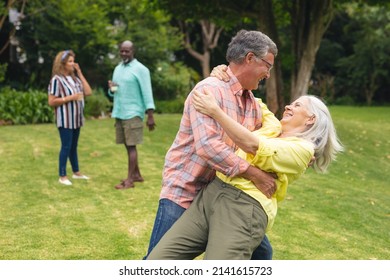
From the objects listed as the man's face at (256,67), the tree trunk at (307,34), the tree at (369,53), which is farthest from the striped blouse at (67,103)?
the tree at (369,53)

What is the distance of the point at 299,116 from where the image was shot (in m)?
3.09

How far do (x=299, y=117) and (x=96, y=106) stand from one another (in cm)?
1538

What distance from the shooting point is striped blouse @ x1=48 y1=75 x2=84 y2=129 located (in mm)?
7461

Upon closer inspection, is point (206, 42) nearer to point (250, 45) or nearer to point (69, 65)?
point (69, 65)

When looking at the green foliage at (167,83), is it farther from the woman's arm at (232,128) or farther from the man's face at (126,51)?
the woman's arm at (232,128)

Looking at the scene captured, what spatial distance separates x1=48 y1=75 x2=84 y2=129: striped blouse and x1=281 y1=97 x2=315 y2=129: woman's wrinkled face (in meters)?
4.90

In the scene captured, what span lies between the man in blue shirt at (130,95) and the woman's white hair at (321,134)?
15.1 feet

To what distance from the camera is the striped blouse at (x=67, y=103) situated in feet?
24.5

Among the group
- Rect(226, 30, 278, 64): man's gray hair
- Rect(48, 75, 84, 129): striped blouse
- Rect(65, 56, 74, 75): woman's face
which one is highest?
Rect(226, 30, 278, 64): man's gray hair

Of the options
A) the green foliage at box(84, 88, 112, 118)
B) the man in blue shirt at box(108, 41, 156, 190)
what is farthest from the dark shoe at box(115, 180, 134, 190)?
the green foliage at box(84, 88, 112, 118)

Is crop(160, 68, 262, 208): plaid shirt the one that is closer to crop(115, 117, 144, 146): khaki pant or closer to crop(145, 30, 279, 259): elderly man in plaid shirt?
crop(145, 30, 279, 259): elderly man in plaid shirt

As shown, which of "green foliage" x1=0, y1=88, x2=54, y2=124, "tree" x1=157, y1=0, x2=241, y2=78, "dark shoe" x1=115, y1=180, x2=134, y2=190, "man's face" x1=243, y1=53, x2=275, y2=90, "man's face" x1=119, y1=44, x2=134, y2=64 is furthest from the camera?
"green foliage" x1=0, y1=88, x2=54, y2=124
